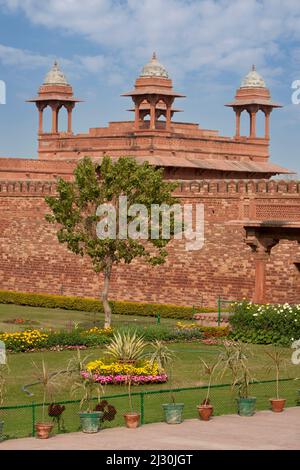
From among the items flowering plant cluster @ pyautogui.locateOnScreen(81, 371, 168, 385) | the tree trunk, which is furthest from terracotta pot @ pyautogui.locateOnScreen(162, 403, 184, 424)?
the tree trunk

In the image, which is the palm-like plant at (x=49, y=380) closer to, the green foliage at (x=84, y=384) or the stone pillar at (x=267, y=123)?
the green foliage at (x=84, y=384)

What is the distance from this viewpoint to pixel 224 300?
112 feet

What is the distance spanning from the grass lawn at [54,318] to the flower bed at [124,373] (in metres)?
8.09

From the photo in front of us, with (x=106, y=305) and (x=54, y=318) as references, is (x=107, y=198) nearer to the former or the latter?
(x=106, y=305)

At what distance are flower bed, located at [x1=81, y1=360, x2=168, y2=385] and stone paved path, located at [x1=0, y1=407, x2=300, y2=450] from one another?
13.3 ft

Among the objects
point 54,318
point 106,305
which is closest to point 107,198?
point 106,305

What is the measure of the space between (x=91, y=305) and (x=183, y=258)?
10.1 ft

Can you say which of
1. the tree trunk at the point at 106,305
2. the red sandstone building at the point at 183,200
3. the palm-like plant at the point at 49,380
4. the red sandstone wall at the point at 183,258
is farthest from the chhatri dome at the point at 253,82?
the palm-like plant at the point at 49,380

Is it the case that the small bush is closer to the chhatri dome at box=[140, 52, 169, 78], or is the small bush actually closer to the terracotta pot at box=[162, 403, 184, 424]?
the terracotta pot at box=[162, 403, 184, 424]

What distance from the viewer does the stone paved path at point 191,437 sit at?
15.1 metres

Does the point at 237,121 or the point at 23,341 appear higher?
the point at 237,121

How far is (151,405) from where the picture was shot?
18797 millimetres

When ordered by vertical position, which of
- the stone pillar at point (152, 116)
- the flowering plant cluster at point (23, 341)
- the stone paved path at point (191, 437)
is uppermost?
the stone pillar at point (152, 116)
